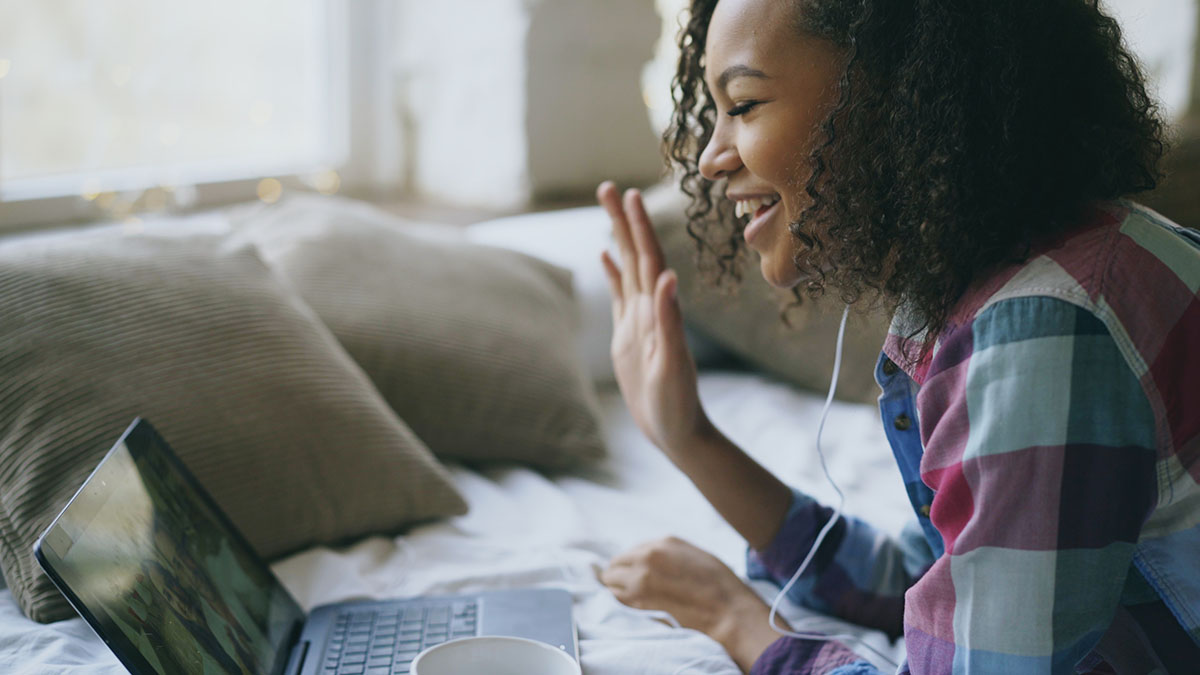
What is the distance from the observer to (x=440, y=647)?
2.50ft

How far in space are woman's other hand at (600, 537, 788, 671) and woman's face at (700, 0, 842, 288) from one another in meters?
0.33

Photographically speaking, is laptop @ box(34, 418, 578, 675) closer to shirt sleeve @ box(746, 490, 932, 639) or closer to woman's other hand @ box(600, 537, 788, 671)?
woman's other hand @ box(600, 537, 788, 671)

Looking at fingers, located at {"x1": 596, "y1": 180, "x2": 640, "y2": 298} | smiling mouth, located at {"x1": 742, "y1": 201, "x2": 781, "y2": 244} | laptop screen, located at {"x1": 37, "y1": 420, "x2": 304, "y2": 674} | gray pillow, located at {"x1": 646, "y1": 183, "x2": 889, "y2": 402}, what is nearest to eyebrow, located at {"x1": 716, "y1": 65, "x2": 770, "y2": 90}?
smiling mouth, located at {"x1": 742, "y1": 201, "x2": 781, "y2": 244}

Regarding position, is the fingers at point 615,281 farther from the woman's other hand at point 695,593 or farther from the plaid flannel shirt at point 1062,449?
the plaid flannel shirt at point 1062,449

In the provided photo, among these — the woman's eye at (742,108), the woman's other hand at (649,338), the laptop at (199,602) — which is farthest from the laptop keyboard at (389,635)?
the woman's eye at (742,108)

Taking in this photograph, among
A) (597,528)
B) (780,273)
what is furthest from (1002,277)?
(597,528)

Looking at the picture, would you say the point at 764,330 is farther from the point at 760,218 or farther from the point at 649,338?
the point at 760,218

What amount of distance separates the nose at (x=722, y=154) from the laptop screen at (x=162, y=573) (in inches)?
21.1

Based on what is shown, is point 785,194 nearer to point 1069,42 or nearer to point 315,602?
point 1069,42

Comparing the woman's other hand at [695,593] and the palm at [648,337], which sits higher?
the palm at [648,337]

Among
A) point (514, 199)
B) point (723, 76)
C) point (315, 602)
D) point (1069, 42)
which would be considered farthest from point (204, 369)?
point (514, 199)

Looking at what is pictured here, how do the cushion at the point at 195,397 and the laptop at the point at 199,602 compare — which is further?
the cushion at the point at 195,397

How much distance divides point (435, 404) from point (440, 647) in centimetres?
61

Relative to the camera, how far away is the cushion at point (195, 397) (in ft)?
3.19
